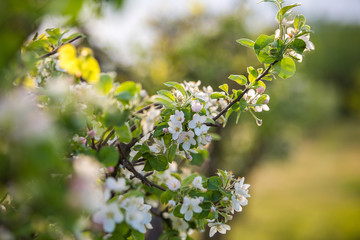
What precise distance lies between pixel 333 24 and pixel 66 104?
3166 centimetres

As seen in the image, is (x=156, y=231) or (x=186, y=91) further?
(x=156, y=231)

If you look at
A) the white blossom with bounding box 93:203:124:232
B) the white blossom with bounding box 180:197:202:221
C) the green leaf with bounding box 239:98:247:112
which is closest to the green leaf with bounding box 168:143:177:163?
the white blossom with bounding box 180:197:202:221

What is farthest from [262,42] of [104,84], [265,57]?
[104,84]

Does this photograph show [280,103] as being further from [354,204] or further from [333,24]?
[333,24]

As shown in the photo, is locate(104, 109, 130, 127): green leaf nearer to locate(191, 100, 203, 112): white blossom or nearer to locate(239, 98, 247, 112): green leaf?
locate(191, 100, 203, 112): white blossom

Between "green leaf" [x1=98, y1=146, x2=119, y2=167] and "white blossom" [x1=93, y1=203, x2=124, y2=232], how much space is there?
0.12 meters

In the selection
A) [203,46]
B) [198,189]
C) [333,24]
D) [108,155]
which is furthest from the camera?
[333,24]

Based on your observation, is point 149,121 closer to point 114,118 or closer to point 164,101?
point 164,101

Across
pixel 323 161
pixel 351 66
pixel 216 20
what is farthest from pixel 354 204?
pixel 351 66

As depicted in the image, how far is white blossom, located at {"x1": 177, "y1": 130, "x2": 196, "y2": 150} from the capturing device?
101 centimetres

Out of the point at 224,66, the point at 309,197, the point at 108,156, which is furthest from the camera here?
the point at 309,197

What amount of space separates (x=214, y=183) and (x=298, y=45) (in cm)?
47

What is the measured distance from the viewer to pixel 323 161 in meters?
15.8

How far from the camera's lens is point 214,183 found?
1039mm
